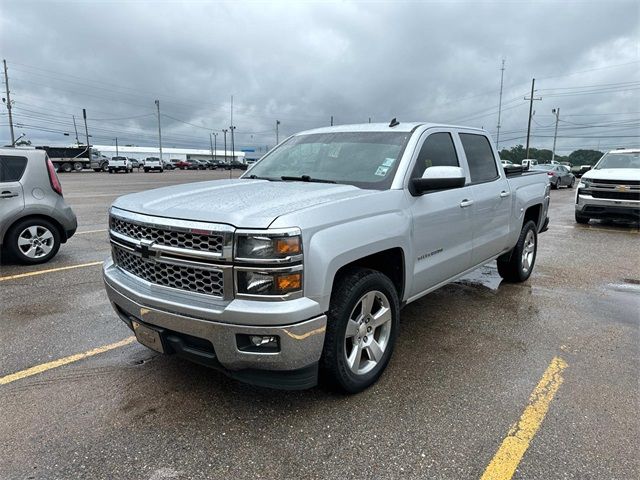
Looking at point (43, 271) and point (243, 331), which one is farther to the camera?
point (43, 271)

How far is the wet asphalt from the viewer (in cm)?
250

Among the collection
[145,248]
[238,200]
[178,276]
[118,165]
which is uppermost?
[238,200]

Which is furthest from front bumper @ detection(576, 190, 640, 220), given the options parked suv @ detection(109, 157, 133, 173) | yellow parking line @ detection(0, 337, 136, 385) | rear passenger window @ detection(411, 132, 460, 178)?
parked suv @ detection(109, 157, 133, 173)

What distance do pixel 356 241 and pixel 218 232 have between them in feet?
2.84

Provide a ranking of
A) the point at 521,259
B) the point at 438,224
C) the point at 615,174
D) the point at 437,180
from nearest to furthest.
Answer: the point at 437,180, the point at 438,224, the point at 521,259, the point at 615,174

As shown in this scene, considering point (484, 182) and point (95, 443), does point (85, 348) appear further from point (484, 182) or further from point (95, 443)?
point (484, 182)

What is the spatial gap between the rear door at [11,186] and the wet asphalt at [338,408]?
2005mm

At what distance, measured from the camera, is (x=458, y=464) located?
2.51 meters

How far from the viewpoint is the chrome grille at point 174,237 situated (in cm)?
259

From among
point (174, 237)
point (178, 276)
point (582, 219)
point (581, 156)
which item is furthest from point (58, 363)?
point (581, 156)

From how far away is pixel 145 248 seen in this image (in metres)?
2.86

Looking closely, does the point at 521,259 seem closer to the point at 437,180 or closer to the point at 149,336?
the point at 437,180

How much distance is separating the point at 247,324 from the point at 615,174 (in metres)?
11.3

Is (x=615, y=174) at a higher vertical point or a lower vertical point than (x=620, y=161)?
lower
